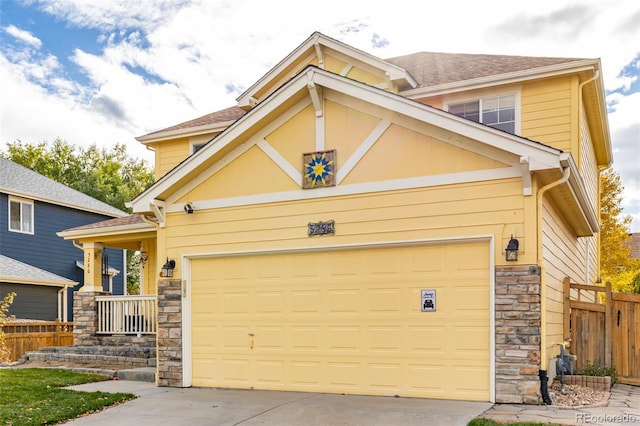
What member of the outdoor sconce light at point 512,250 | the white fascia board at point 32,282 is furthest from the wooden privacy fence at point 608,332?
the white fascia board at point 32,282

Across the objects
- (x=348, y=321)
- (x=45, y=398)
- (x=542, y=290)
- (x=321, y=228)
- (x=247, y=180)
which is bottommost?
(x=45, y=398)

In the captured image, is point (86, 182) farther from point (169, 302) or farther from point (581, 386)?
point (581, 386)

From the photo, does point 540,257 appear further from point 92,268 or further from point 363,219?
point 92,268

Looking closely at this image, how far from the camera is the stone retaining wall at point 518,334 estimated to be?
261 inches

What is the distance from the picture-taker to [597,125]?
13180 mm

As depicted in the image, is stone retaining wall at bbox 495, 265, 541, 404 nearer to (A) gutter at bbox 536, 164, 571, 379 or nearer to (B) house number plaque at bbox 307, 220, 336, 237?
(A) gutter at bbox 536, 164, 571, 379

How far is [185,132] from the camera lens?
1361 centimetres

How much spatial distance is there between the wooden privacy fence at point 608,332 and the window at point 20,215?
60.8 feet

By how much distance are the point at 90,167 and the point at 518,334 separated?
1406 inches

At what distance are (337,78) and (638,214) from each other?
20340 millimetres

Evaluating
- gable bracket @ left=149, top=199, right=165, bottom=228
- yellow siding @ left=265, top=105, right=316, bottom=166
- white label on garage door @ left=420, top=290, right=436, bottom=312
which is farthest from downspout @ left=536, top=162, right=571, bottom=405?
gable bracket @ left=149, top=199, right=165, bottom=228

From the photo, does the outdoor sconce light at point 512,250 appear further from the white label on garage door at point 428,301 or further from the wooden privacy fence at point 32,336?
the wooden privacy fence at point 32,336

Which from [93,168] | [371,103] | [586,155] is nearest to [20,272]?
[371,103]

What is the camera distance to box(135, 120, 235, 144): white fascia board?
43.1 ft
